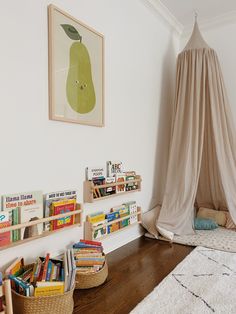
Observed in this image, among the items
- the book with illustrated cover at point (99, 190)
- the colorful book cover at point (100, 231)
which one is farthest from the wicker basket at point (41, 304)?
the book with illustrated cover at point (99, 190)

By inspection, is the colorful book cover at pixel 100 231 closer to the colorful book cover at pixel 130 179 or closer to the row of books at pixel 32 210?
the row of books at pixel 32 210

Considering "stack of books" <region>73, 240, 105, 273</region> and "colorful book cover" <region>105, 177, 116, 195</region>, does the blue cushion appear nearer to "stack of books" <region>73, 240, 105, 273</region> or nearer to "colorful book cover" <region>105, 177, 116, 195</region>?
"colorful book cover" <region>105, 177, 116, 195</region>

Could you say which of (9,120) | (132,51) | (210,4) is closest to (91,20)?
(132,51)

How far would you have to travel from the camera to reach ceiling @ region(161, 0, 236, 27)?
2.41m

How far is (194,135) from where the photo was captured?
91.4 inches

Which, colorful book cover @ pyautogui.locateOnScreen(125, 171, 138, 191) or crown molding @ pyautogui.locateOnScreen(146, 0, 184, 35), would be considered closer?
colorful book cover @ pyautogui.locateOnScreen(125, 171, 138, 191)

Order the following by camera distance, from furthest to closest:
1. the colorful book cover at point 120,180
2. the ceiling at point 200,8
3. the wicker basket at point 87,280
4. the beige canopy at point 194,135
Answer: the ceiling at point 200,8 < the beige canopy at point 194,135 < the colorful book cover at point 120,180 < the wicker basket at point 87,280

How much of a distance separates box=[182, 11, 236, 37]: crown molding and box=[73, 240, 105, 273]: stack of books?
2542 mm

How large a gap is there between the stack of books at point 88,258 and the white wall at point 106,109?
0.47ft

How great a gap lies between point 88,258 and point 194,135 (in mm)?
1446

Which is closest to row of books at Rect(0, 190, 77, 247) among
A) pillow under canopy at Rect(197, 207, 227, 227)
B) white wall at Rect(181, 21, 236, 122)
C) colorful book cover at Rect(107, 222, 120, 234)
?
colorful book cover at Rect(107, 222, 120, 234)

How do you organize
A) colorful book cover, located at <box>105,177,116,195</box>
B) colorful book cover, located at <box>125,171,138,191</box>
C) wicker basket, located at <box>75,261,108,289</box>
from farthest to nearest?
colorful book cover, located at <box>125,171,138,191</box>
colorful book cover, located at <box>105,177,116,195</box>
wicker basket, located at <box>75,261,108,289</box>

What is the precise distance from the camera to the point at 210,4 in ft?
8.00

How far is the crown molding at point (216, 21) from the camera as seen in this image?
262cm
